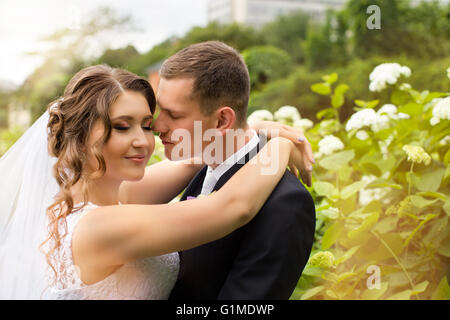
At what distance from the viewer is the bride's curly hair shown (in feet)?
6.73

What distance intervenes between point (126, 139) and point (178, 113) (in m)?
0.32

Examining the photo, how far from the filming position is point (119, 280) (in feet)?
6.88

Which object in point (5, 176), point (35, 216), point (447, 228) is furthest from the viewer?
point (447, 228)

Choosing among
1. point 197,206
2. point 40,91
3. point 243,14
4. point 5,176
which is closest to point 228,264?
point 197,206

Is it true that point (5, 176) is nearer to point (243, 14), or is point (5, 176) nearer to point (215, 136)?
point (215, 136)

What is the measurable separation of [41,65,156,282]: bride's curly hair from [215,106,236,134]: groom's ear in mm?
392

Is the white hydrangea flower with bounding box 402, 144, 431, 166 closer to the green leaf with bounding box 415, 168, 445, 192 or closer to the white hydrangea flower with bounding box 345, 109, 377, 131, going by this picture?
the green leaf with bounding box 415, 168, 445, 192

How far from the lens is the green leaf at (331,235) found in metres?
2.67

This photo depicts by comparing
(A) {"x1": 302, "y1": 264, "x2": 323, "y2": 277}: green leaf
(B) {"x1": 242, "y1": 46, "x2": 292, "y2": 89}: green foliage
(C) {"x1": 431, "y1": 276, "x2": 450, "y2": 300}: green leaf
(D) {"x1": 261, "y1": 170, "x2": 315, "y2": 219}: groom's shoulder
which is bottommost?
(B) {"x1": 242, "y1": 46, "x2": 292, "y2": 89}: green foliage

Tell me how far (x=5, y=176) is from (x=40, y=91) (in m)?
33.6

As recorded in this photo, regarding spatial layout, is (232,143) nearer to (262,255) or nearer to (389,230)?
(262,255)

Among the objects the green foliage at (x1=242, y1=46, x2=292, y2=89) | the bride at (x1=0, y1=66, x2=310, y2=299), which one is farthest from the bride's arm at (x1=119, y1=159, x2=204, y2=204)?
the green foliage at (x1=242, y1=46, x2=292, y2=89)

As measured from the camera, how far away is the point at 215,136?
7.58 ft

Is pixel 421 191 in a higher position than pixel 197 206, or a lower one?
lower
